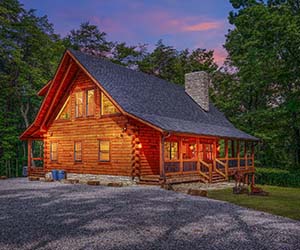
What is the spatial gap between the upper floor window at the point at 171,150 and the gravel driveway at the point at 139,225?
975 centimetres

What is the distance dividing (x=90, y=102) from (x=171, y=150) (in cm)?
635

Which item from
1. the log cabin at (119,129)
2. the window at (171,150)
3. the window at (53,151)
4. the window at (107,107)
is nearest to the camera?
the log cabin at (119,129)

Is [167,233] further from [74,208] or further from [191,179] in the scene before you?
[191,179]

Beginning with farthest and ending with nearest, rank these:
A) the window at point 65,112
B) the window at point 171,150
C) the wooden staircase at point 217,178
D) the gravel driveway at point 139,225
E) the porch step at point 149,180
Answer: the window at point 65,112 → the window at point 171,150 → the wooden staircase at point 217,178 → the porch step at point 149,180 → the gravel driveway at point 139,225

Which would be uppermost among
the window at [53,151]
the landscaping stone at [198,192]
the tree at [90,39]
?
the tree at [90,39]

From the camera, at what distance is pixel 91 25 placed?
4453cm

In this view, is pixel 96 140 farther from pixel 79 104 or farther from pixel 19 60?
pixel 19 60

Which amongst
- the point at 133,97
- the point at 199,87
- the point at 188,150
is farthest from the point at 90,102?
the point at 199,87

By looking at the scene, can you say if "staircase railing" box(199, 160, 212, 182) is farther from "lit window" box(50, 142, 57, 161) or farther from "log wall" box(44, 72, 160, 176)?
"lit window" box(50, 142, 57, 161)

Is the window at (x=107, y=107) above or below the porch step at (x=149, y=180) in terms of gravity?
above

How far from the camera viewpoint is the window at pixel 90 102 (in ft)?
69.4

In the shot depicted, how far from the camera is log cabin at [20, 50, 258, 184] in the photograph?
18828mm

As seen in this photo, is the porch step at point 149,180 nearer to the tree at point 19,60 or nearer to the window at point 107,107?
the window at point 107,107

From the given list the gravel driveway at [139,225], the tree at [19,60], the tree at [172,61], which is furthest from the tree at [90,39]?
the gravel driveway at [139,225]
